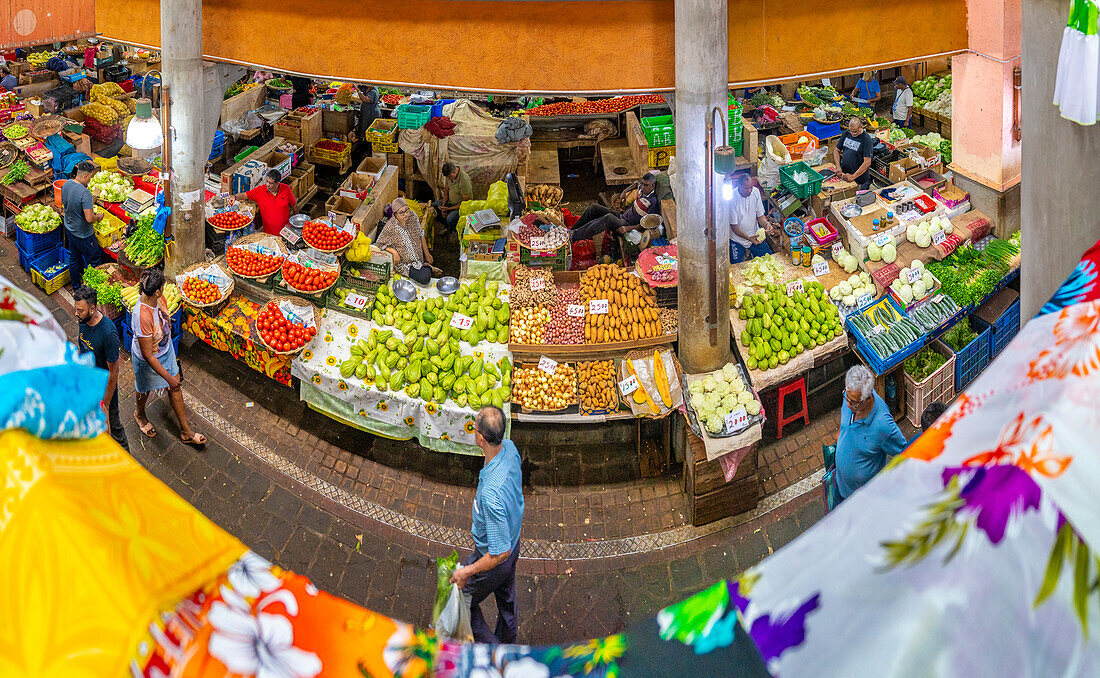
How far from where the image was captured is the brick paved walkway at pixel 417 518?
20.0ft

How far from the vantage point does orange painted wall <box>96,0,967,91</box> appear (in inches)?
280

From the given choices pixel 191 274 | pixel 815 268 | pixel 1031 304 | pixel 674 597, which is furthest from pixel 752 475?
pixel 191 274

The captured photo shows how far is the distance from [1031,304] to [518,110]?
11.3m

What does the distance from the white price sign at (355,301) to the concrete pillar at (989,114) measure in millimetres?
6121

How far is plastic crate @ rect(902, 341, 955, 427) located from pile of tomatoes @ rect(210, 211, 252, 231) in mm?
6697

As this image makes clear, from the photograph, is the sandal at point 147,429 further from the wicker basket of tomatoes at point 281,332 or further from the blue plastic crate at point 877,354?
the blue plastic crate at point 877,354

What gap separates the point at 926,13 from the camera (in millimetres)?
7918

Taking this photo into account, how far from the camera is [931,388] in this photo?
730cm

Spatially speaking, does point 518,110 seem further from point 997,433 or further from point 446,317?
point 997,433

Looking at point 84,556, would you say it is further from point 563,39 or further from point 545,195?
point 545,195

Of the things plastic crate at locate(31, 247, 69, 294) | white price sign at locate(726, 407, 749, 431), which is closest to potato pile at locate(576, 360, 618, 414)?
white price sign at locate(726, 407, 749, 431)

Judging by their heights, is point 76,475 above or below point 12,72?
below

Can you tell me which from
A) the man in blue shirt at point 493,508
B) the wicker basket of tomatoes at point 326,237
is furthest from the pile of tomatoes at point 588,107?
the man in blue shirt at point 493,508

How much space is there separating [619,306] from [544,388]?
0.98 metres
